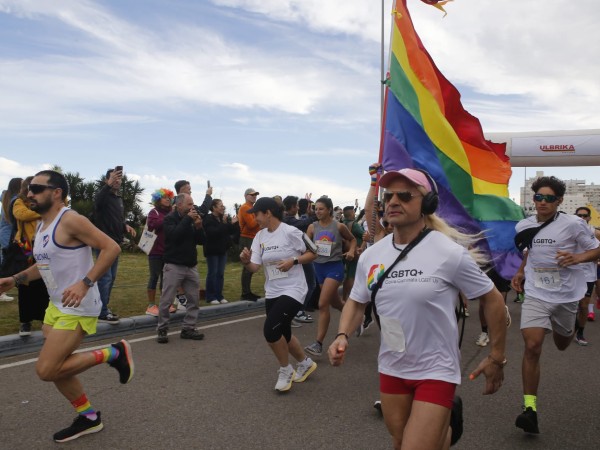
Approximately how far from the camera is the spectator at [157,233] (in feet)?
25.9

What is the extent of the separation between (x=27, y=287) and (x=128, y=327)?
1.59 m

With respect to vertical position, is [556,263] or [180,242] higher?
[556,263]

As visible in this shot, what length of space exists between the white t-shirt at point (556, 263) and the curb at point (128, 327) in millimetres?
5010

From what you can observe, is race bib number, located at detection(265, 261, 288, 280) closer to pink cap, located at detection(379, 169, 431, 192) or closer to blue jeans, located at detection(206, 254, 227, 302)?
pink cap, located at detection(379, 169, 431, 192)

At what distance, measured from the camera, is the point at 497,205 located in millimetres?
6387

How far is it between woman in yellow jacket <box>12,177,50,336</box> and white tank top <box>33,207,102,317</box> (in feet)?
6.84

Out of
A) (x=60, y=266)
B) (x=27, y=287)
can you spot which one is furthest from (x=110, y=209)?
(x=60, y=266)

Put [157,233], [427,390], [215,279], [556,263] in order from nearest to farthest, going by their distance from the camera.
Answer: [427,390], [556,263], [157,233], [215,279]

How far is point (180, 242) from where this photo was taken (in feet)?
22.7

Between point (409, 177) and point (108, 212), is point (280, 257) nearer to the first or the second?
point (409, 177)

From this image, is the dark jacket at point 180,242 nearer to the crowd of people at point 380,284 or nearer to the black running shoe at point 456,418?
the crowd of people at point 380,284

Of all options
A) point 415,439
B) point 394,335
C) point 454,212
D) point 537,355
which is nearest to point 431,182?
point 394,335

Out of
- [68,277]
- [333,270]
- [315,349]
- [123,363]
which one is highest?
[68,277]

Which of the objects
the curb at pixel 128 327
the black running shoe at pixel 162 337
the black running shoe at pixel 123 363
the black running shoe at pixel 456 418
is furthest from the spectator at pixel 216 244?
the black running shoe at pixel 456 418
